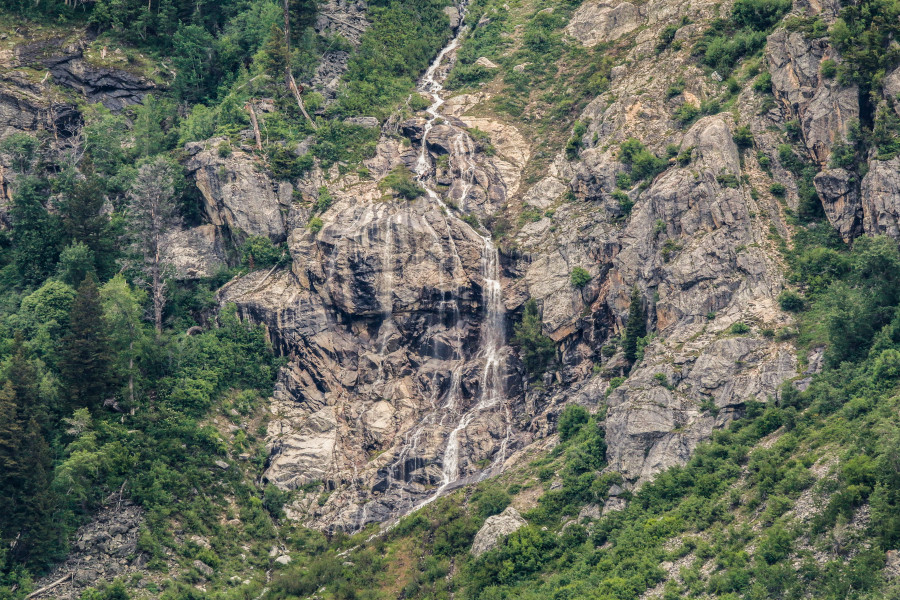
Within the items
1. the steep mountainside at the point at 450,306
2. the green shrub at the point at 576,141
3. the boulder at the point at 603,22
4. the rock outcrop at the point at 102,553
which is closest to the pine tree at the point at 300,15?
the steep mountainside at the point at 450,306

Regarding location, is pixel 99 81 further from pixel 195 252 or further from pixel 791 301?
pixel 791 301

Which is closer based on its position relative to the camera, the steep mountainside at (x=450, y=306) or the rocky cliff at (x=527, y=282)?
the steep mountainside at (x=450, y=306)

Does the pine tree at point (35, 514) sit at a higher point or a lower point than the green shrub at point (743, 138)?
lower

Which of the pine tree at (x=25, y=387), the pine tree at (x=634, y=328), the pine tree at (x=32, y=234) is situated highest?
the pine tree at (x=634, y=328)

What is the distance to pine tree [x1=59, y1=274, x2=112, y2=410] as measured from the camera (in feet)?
267

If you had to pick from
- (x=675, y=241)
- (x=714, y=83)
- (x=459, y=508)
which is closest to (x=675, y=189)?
(x=675, y=241)

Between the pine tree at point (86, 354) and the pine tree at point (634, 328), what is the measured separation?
41.9m

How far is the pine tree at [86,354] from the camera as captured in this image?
8144cm

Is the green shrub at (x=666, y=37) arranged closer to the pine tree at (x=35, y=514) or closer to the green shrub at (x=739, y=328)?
the green shrub at (x=739, y=328)

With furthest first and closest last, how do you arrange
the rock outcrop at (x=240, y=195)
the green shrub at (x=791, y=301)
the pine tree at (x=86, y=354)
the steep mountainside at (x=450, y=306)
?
1. the rock outcrop at (x=240, y=195)
2. the pine tree at (x=86, y=354)
3. the green shrub at (x=791, y=301)
4. the steep mountainside at (x=450, y=306)

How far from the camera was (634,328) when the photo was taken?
3246 inches

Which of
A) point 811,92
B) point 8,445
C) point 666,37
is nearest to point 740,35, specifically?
point 666,37

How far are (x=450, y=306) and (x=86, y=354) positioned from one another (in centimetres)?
3189

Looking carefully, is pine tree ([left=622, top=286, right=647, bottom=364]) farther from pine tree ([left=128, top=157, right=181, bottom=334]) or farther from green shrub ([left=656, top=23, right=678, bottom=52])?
pine tree ([left=128, top=157, right=181, bottom=334])
